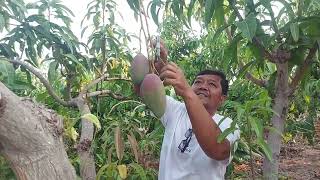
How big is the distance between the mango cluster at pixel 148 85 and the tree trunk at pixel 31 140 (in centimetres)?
29

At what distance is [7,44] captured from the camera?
1.75m

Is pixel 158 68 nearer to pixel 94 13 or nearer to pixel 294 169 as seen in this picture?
pixel 94 13

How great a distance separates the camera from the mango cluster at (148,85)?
1200mm

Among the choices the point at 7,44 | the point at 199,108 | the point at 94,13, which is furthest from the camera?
the point at 94,13

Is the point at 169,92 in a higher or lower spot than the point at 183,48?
lower

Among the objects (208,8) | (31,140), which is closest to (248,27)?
(208,8)

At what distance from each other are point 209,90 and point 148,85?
414mm

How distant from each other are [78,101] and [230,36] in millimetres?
690

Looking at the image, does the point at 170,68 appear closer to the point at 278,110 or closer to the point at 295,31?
the point at 295,31

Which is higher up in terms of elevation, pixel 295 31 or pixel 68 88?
pixel 295 31

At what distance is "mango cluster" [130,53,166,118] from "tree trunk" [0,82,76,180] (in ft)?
0.94

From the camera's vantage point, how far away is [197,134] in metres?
1.24

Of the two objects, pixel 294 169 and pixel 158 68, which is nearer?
pixel 158 68

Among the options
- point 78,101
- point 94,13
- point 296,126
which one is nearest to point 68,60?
point 78,101
